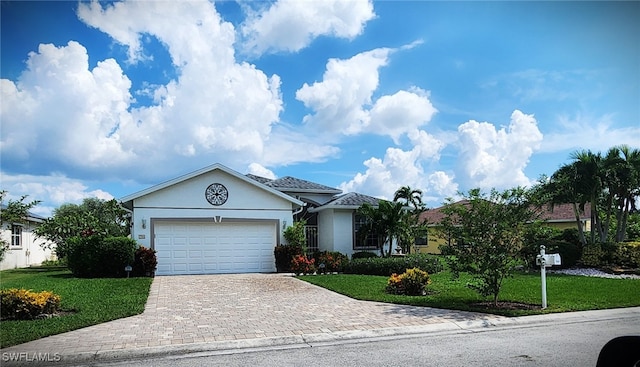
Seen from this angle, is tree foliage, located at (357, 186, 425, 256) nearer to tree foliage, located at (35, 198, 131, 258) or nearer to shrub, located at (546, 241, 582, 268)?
shrub, located at (546, 241, 582, 268)

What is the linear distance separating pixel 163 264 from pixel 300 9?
12582 mm

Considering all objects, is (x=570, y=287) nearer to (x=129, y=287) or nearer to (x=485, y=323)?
(x=485, y=323)

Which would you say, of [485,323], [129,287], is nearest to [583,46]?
[485,323]

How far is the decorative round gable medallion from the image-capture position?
19641 millimetres

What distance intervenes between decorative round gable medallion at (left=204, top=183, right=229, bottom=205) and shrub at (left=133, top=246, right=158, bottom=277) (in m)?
3.18

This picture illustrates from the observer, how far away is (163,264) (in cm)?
1877

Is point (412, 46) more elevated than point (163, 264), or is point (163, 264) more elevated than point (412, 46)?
point (412, 46)

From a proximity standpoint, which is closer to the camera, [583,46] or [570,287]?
[583,46]

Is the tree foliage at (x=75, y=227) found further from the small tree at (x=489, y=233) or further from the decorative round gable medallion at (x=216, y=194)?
the small tree at (x=489, y=233)

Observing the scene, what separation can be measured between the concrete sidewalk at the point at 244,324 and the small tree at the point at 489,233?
122cm

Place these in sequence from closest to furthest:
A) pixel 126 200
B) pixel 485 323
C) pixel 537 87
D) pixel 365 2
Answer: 1. pixel 485 323
2. pixel 365 2
3. pixel 537 87
4. pixel 126 200

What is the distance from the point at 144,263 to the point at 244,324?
10141mm

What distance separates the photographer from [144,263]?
17.6 meters

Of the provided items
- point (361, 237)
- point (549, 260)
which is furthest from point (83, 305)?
point (361, 237)
